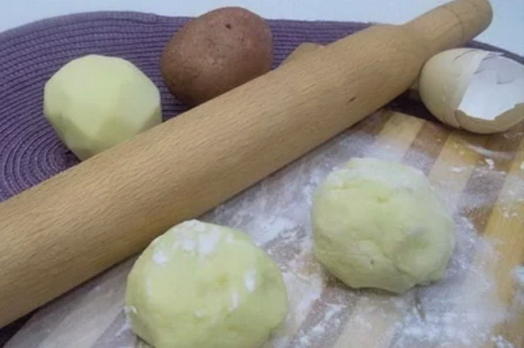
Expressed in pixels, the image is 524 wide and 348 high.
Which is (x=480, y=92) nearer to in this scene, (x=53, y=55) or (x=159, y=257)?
(x=159, y=257)

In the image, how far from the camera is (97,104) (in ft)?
2.81

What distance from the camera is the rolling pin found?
0.70 meters

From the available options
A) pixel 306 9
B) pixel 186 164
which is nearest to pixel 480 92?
pixel 186 164

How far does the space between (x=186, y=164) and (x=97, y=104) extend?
0.53 ft

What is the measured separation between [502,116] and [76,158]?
2.10 ft

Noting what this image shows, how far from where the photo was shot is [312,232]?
31.1 inches

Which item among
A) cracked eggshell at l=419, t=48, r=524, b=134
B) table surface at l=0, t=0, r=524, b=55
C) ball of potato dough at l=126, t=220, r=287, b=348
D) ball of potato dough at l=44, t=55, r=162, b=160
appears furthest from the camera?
table surface at l=0, t=0, r=524, b=55

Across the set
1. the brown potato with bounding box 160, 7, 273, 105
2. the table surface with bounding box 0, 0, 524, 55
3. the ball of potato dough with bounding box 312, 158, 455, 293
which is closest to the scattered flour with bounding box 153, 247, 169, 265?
the ball of potato dough with bounding box 312, 158, 455, 293

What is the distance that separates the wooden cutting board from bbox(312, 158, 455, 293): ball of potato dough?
0.03 meters

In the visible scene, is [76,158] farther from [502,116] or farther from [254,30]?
[502,116]

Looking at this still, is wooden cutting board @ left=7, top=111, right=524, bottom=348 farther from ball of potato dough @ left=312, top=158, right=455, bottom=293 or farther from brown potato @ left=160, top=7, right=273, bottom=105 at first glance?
brown potato @ left=160, top=7, right=273, bottom=105

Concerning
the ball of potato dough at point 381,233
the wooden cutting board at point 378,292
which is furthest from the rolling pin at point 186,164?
the ball of potato dough at point 381,233

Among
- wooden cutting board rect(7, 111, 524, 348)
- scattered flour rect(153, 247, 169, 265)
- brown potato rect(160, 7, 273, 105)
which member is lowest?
wooden cutting board rect(7, 111, 524, 348)

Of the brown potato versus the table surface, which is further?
the table surface
